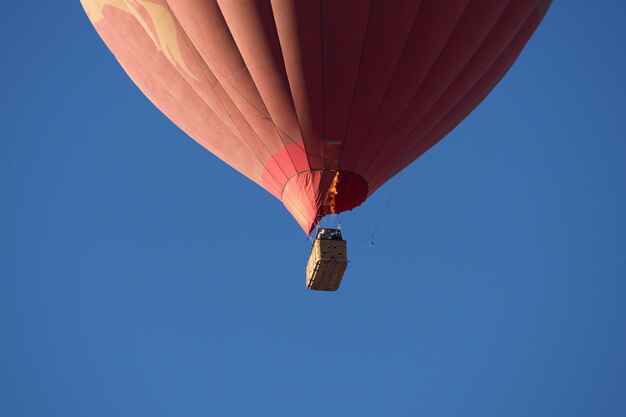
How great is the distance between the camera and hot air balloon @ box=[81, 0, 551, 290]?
1348cm

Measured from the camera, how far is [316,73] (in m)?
13.7

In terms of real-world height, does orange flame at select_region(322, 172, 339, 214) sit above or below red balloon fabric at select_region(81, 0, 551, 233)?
below

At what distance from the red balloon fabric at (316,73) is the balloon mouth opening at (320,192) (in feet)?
0.05

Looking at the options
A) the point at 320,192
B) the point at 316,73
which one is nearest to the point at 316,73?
the point at 316,73

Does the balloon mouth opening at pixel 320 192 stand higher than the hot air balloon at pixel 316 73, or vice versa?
the hot air balloon at pixel 316 73

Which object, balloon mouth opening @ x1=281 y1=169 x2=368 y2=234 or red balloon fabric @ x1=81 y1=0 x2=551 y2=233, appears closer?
red balloon fabric @ x1=81 y1=0 x2=551 y2=233

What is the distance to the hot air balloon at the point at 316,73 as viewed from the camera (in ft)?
44.2

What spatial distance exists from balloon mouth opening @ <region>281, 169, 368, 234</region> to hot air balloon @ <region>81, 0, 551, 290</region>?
14mm

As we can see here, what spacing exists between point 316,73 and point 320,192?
56.6 inches

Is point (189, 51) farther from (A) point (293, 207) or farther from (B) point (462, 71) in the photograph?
A: (B) point (462, 71)

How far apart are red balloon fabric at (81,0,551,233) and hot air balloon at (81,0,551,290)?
14 mm

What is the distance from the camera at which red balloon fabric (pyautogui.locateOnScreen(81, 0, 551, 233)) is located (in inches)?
531

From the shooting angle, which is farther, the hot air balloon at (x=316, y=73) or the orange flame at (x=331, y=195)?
the orange flame at (x=331, y=195)

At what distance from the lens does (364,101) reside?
13.9 metres
